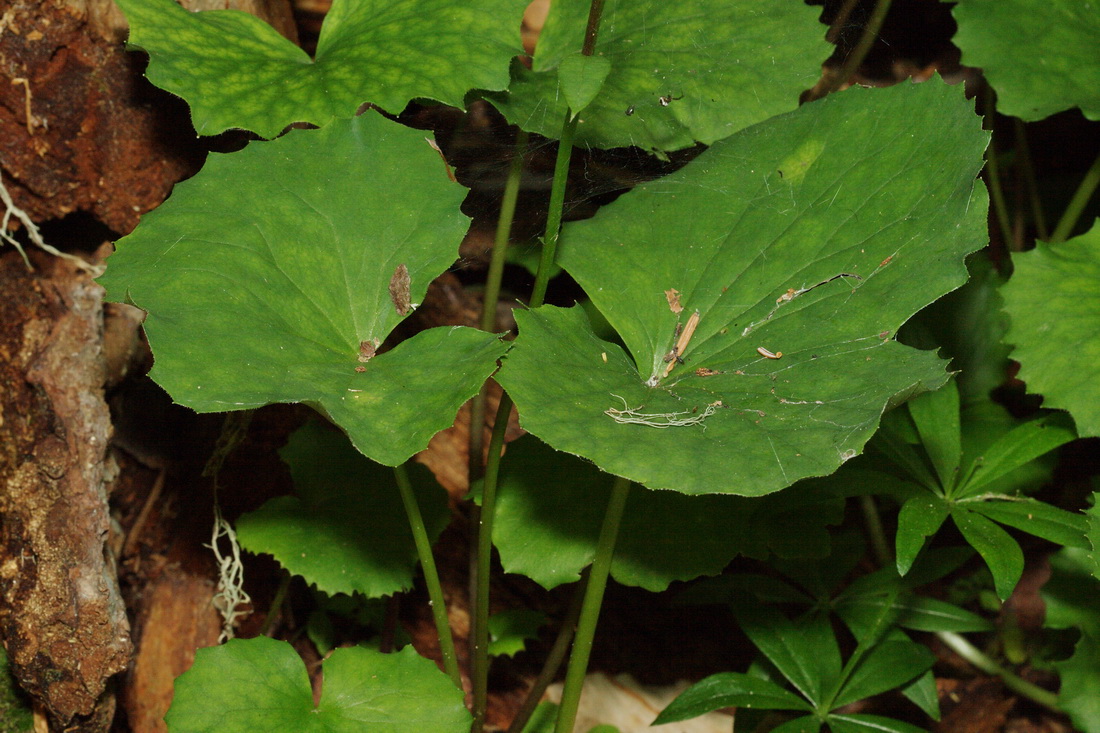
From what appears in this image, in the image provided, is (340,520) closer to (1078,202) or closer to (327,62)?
(327,62)

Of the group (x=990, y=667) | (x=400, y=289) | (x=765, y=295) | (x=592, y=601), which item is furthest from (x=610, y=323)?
(x=990, y=667)

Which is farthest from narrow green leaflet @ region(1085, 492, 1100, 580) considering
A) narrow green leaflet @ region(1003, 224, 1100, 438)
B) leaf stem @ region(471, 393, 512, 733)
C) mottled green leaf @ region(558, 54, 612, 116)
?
mottled green leaf @ region(558, 54, 612, 116)

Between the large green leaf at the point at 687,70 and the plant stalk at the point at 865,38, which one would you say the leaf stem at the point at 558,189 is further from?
the plant stalk at the point at 865,38

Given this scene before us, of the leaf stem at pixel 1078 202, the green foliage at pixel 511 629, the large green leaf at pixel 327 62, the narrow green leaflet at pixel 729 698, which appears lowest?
the green foliage at pixel 511 629

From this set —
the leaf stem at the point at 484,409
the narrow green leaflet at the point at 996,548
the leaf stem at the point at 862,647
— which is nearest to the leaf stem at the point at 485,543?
the leaf stem at the point at 484,409

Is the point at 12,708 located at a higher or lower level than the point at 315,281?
lower

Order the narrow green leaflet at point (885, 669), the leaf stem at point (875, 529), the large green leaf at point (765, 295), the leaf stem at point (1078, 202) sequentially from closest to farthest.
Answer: the large green leaf at point (765, 295)
the narrow green leaflet at point (885, 669)
the leaf stem at point (1078, 202)
the leaf stem at point (875, 529)

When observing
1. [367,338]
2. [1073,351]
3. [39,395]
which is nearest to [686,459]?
[367,338]
